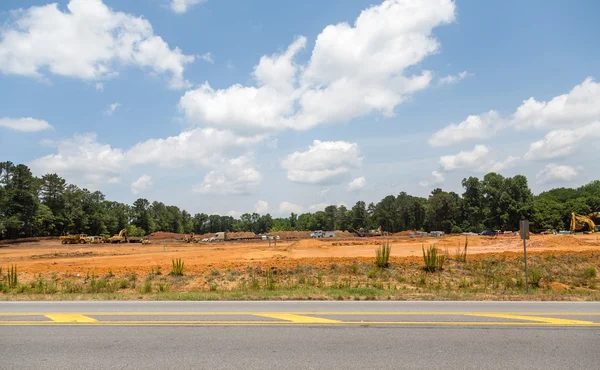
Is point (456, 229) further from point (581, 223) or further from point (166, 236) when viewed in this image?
point (166, 236)

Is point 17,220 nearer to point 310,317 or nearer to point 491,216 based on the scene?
point 310,317

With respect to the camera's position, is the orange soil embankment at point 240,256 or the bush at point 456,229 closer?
the orange soil embankment at point 240,256

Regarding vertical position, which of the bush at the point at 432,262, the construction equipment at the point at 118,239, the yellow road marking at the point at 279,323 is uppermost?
the yellow road marking at the point at 279,323

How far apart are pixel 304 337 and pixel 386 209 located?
482 ft

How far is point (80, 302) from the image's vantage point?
43.4 ft

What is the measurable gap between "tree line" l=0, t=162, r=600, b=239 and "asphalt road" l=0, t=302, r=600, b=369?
284 feet

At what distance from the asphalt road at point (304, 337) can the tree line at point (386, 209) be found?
86.6m

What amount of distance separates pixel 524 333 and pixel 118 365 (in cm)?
700

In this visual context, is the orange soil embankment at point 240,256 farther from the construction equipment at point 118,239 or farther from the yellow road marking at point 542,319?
the yellow road marking at point 542,319

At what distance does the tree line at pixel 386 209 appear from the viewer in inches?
3430

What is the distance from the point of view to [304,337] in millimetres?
7590

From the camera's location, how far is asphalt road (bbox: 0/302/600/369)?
6238mm

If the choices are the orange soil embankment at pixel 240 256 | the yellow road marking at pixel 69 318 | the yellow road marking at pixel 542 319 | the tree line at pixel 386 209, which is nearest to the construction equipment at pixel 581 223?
the orange soil embankment at pixel 240 256

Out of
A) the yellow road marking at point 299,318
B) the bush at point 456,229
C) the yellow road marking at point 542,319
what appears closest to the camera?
the yellow road marking at point 542,319
